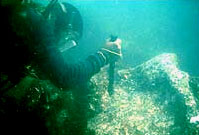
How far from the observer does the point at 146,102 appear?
5.57 m

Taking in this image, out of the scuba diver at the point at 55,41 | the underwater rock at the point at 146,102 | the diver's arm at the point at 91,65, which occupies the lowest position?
the underwater rock at the point at 146,102

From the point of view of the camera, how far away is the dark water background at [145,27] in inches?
295

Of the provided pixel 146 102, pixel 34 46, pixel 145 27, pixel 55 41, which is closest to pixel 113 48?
pixel 146 102

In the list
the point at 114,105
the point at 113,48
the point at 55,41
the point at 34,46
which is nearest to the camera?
the point at 34,46

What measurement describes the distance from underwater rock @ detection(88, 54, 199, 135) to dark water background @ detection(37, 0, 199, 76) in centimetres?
116

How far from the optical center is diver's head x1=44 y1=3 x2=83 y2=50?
14.1ft

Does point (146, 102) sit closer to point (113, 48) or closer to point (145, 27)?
point (113, 48)

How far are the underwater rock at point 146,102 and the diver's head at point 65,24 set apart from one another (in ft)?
3.71

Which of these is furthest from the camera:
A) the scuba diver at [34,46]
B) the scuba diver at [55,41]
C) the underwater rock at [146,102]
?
the underwater rock at [146,102]

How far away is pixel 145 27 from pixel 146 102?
147 inches

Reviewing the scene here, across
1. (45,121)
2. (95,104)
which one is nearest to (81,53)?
(95,104)

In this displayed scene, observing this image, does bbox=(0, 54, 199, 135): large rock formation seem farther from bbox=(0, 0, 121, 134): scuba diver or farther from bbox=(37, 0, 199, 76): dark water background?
bbox=(37, 0, 199, 76): dark water background

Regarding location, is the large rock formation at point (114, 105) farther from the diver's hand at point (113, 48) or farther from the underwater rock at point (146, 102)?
the diver's hand at point (113, 48)

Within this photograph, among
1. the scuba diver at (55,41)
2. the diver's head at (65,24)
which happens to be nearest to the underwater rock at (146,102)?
the scuba diver at (55,41)
